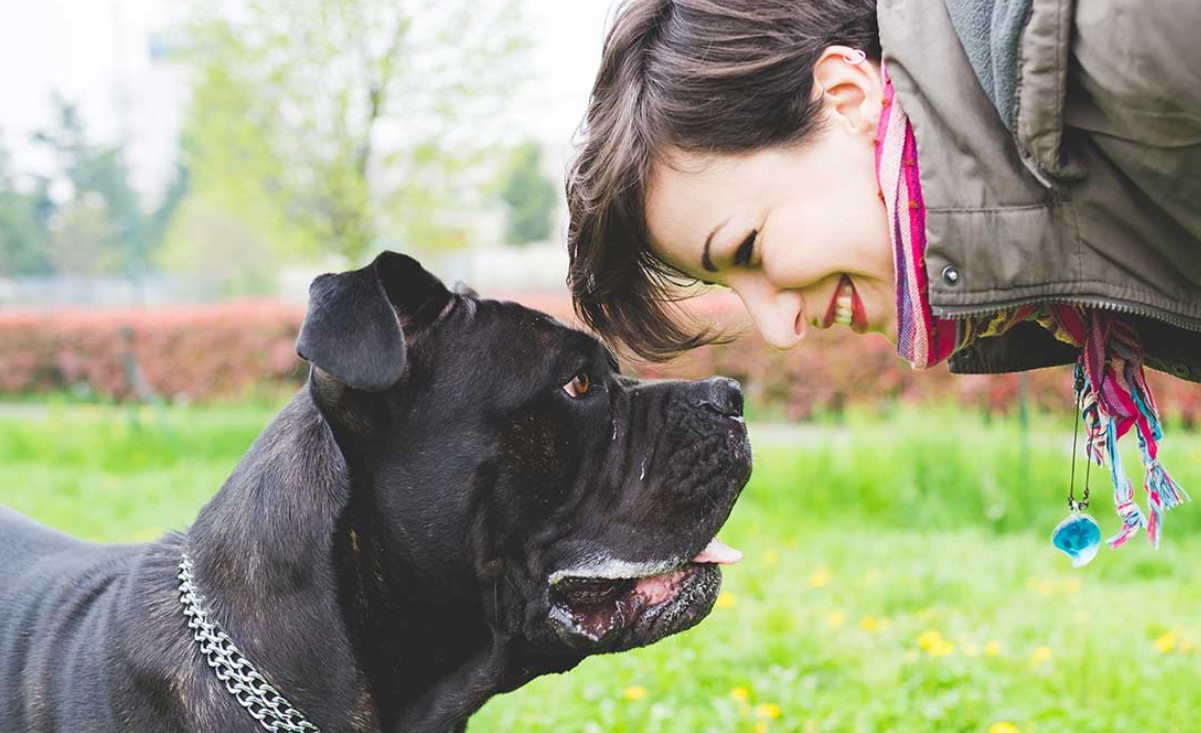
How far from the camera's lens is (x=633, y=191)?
257 cm

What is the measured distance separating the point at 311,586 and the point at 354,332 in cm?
52

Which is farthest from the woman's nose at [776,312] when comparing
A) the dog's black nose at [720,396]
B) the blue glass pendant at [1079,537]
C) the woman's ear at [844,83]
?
the blue glass pendant at [1079,537]

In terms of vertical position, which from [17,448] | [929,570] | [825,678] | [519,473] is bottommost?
[17,448]

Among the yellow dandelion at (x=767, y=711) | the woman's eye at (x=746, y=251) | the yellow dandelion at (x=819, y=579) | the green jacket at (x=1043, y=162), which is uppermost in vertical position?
the green jacket at (x=1043, y=162)

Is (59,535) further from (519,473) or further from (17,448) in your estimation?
(17,448)

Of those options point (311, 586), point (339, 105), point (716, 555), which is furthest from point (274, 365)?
point (311, 586)

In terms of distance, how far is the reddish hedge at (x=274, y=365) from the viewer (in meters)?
9.05

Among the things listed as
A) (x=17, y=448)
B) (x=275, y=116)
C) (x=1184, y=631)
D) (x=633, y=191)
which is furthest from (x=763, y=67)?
(x=275, y=116)

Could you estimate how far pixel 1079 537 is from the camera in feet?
8.50

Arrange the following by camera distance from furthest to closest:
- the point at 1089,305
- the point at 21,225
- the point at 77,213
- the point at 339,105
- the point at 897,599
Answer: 1. the point at 77,213
2. the point at 21,225
3. the point at 339,105
4. the point at 897,599
5. the point at 1089,305

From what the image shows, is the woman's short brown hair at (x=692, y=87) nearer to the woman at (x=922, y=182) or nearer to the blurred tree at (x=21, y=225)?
the woman at (x=922, y=182)

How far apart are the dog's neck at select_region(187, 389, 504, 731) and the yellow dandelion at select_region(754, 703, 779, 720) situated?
149cm

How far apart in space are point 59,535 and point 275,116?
31.3ft

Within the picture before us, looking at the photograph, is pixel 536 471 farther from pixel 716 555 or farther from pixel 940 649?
pixel 940 649
